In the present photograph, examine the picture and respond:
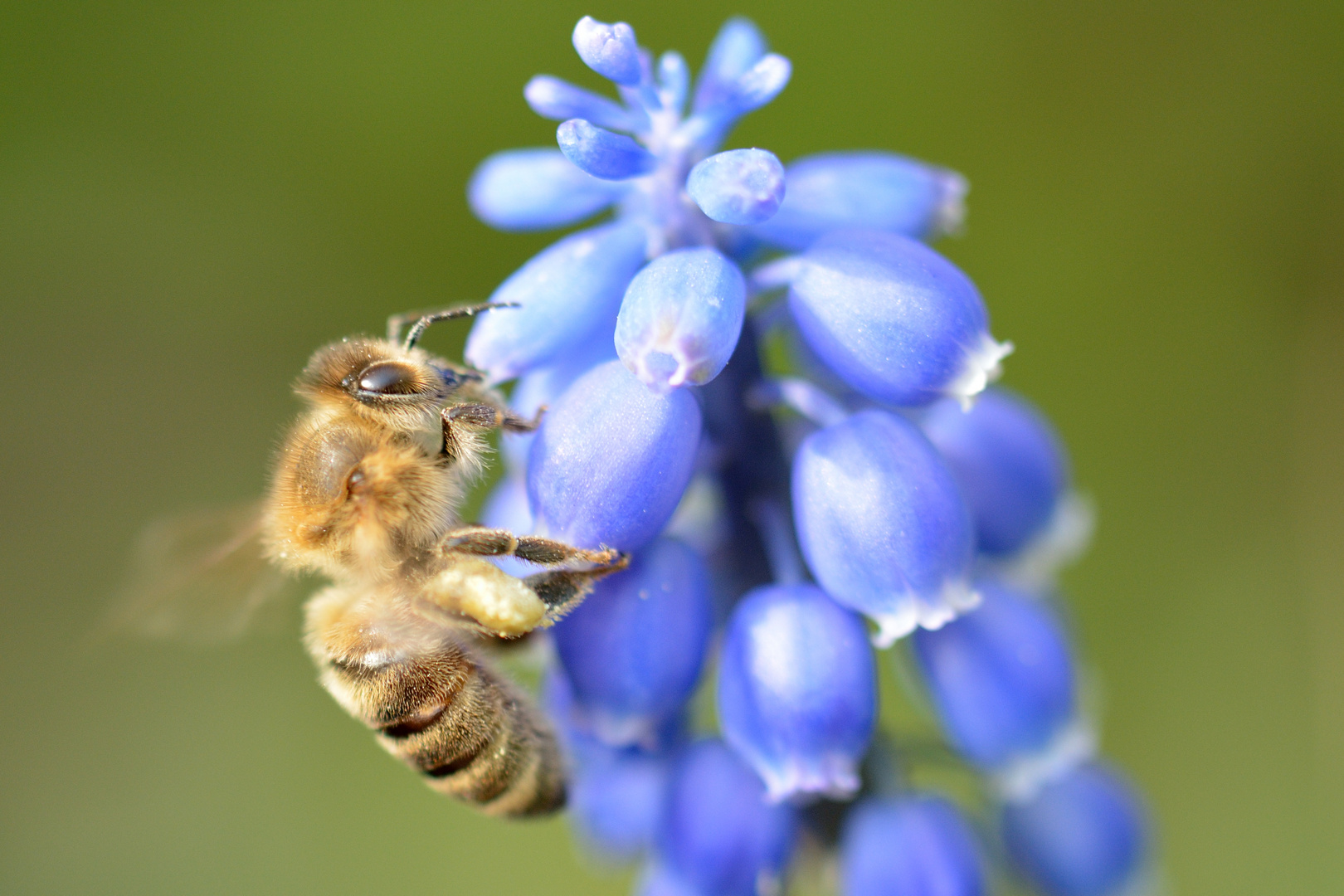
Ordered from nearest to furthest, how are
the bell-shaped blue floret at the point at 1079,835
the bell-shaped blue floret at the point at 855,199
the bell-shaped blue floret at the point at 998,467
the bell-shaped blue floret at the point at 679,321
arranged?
the bell-shaped blue floret at the point at 679,321 → the bell-shaped blue floret at the point at 855,199 → the bell-shaped blue floret at the point at 998,467 → the bell-shaped blue floret at the point at 1079,835

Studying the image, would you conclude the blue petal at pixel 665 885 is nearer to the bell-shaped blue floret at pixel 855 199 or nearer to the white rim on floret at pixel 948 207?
the bell-shaped blue floret at pixel 855 199

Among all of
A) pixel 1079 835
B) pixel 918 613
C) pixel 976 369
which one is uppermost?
pixel 976 369

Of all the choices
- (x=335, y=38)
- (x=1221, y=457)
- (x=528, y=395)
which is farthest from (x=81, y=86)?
(x=1221, y=457)

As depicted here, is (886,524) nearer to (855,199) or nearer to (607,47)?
(855,199)

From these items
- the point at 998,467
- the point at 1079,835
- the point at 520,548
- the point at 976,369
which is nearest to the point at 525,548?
the point at 520,548

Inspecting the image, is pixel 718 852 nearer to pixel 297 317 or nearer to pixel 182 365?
pixel 297 317

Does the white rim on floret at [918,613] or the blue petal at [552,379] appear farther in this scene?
the blue petal at [552,379]

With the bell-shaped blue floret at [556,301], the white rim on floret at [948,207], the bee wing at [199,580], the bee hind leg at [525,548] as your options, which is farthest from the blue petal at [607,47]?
the bee wing at [199,580]
